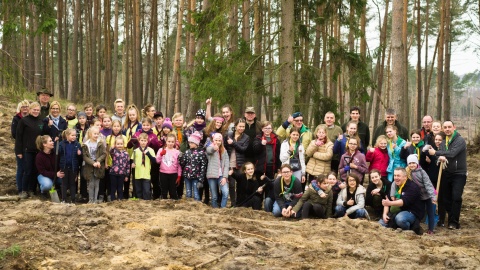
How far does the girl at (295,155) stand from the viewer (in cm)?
929

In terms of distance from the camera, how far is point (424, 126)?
392 inches

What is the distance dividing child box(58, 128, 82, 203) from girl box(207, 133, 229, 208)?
2.42 meters

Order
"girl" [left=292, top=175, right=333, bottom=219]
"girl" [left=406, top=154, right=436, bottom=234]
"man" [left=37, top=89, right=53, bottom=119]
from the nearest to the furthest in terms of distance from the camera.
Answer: "girl" [left=406, top=154, right=436, bottom=234] < "girl" [left=292, top=175, right=333, bottom=219] < "man" [left=37, top=89, right=53, bottom=119]

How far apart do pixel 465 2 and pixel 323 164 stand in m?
24.2

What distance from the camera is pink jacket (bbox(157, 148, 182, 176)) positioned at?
926 centimetres

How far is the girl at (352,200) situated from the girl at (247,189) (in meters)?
1.52

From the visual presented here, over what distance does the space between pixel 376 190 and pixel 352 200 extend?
1.76 ft

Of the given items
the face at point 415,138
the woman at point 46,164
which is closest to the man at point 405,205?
the face at point 415,138

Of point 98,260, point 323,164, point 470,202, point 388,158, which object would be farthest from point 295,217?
point 470,202

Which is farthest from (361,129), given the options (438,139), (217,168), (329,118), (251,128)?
(217,168)

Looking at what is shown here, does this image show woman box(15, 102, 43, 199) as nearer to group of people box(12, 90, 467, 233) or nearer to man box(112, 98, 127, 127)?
group of people box(12, 90, 467, 233)

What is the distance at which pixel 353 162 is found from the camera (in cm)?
905

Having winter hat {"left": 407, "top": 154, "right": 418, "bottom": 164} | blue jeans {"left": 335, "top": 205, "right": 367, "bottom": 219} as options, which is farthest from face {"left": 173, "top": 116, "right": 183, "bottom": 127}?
winter hat {"left": 407, "top": 154, "right": 418, "bottom": 164}

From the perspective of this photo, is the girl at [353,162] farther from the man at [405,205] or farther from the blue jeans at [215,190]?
the blue jeans at [215,190]
